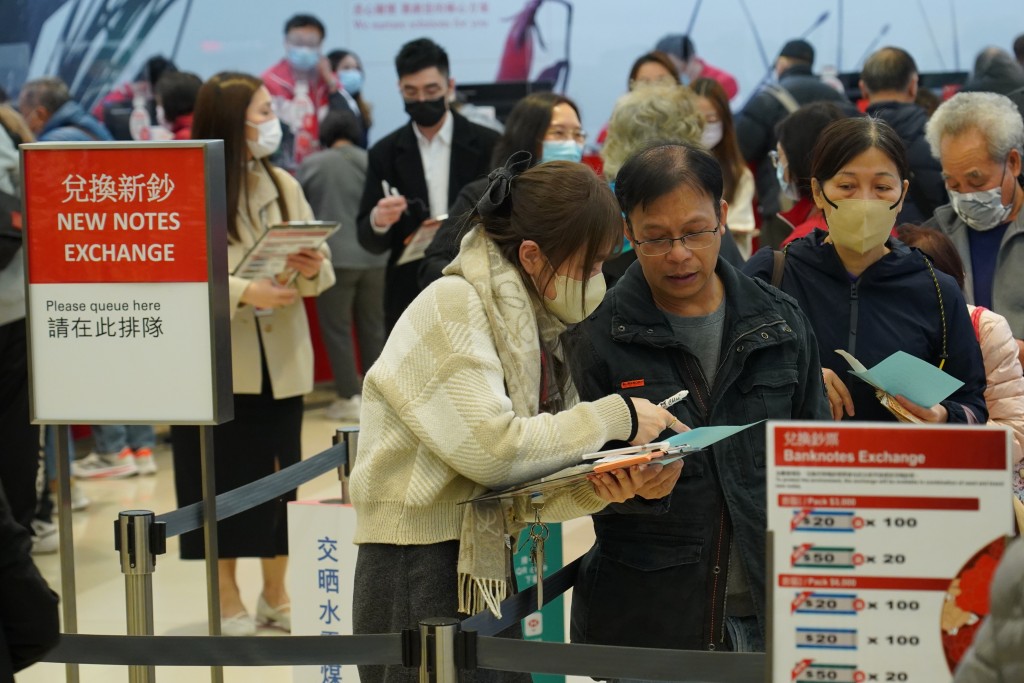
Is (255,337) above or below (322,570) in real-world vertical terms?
above

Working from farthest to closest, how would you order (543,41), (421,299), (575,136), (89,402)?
(543,41) → (575,136) → (89,402) → (421,299)

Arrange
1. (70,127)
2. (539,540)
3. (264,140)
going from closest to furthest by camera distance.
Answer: (539,540) → (264,140) → (70,127)

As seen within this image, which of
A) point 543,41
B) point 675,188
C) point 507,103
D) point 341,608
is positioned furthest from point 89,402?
point 543,41

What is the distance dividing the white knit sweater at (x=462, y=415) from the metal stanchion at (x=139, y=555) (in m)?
0.69

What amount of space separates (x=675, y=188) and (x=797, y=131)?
6.11 feet

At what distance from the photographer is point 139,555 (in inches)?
113

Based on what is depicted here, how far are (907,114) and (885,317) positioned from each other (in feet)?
11.3

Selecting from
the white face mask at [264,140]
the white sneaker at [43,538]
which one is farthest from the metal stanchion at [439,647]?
the white sneaker at [43,538]

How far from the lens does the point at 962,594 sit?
1.76 metres

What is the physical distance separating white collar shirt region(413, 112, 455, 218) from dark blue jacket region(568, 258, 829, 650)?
324 centimetres

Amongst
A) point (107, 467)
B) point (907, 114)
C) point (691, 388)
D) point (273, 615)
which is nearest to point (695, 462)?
point (691, 388)

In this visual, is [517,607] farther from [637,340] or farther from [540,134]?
[540,134]

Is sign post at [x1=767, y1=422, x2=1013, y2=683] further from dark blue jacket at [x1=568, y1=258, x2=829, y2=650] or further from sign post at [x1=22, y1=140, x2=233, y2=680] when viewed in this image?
sign post at [x1=22, y1=140, x2=233, y2=680]

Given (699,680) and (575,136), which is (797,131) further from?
(699,680)
